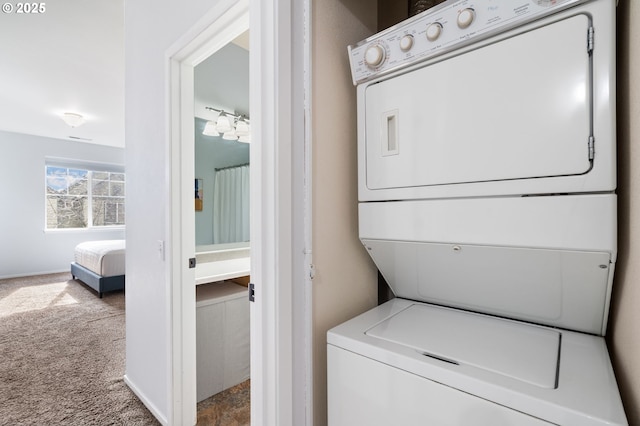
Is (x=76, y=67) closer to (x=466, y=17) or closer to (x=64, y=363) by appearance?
(x=64, y=363)

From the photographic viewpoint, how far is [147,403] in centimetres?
183

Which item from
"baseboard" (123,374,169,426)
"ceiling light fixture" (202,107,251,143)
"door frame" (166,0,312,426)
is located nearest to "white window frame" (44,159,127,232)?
"ceiling light fixture" (202,107,251,143)

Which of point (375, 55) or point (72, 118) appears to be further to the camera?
point (72, 118)

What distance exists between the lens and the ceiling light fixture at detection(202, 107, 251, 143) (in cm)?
349

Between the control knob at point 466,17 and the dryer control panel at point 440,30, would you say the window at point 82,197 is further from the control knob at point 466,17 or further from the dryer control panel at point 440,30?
the control knob at point 466,17

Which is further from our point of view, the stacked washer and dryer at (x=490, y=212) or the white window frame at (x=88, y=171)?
the white window frame at (x=88, y=171)

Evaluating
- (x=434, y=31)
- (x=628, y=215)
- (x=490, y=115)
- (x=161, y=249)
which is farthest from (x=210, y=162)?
(x=628, y=215)

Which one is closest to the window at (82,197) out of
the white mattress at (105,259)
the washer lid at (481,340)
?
the white mattress at (105,259)

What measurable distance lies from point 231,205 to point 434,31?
464 centimetres

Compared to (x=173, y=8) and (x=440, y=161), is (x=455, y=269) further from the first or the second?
(x=173, y=8)

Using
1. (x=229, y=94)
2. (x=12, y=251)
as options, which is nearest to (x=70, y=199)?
(x=12, y=251)

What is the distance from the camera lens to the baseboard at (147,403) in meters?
1.67

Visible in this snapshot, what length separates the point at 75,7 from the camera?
84.5 inches

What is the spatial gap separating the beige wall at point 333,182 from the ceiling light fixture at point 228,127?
2.71 m
